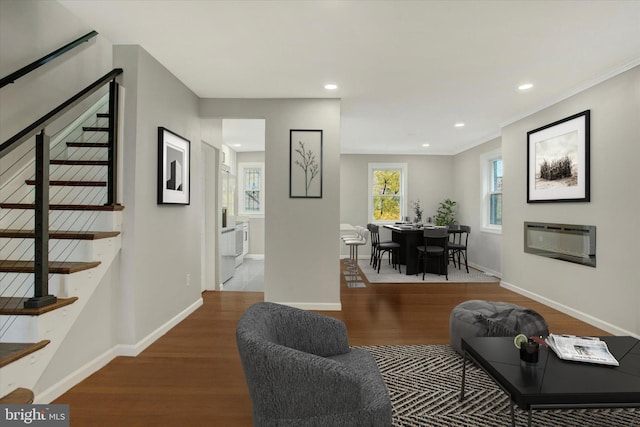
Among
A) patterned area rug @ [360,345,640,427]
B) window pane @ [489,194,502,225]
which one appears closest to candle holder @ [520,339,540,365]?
patterned area rug @ [360,345,640,427]

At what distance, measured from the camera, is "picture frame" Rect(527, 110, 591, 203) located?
376 centimetres

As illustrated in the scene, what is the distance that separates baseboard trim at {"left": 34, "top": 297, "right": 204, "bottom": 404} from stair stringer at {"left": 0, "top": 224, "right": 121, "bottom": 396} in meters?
0.39

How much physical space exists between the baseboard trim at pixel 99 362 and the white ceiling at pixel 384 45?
2569mm

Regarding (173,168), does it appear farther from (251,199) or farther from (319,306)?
(251,199)

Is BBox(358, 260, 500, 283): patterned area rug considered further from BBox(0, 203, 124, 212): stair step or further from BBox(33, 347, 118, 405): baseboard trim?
BBox(0, 203, 124, 212): stair step

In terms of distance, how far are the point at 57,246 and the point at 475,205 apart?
704 centimetres

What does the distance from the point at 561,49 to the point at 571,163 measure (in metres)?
1.56

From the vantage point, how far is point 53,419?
1.79 m

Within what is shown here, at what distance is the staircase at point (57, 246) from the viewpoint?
1732mm

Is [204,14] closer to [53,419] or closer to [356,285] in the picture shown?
[53,419]

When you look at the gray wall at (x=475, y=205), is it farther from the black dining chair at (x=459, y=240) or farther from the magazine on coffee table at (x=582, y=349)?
the magazine on coffee table at (x=582, y=349)

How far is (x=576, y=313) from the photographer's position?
12.6ft

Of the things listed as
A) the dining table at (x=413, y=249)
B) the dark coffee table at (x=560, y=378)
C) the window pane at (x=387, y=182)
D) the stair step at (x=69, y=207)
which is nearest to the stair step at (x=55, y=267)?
the stair step at (x=69, y=207)

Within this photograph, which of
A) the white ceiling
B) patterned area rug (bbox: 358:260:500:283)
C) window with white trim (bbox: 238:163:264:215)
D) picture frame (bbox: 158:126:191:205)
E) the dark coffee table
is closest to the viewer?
the dark coffee table
